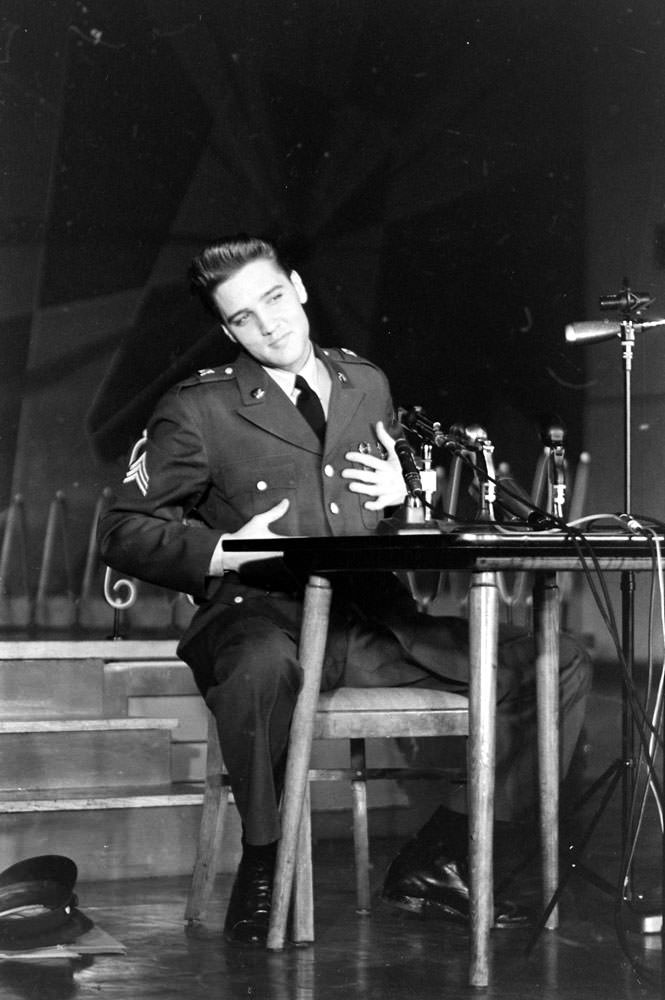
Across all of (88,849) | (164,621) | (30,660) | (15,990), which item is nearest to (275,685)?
(15,990)

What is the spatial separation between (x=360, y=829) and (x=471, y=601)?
38.4 inches

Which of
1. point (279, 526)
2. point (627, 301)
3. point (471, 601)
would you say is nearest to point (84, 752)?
point (279, 526)

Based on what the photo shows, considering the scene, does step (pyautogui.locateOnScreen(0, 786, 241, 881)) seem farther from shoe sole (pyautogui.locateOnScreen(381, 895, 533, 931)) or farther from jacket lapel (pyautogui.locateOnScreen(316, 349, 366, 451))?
jacket lapel (pyautogui.locateOnScreen(316, 349, 366, 451))

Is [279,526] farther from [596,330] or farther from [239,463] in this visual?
[596,330]

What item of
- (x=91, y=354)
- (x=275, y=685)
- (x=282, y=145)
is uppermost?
(x=282, y=145)

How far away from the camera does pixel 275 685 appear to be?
8.08 feet

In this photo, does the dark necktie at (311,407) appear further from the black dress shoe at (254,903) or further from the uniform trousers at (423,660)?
the black dress shoe at (254,903)

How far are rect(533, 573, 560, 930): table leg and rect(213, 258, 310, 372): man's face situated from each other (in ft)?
2.53

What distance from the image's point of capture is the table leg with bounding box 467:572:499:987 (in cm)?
223

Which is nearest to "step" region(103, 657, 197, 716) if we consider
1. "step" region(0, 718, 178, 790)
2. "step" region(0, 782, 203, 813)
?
"step" region(0, 718, 178, 790)

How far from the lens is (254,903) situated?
8.34 ft

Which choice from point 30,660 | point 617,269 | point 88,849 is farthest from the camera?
point 617,269

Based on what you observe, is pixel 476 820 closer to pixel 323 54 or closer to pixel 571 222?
pixel 571 222

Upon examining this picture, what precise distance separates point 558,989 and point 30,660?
1.91 m
